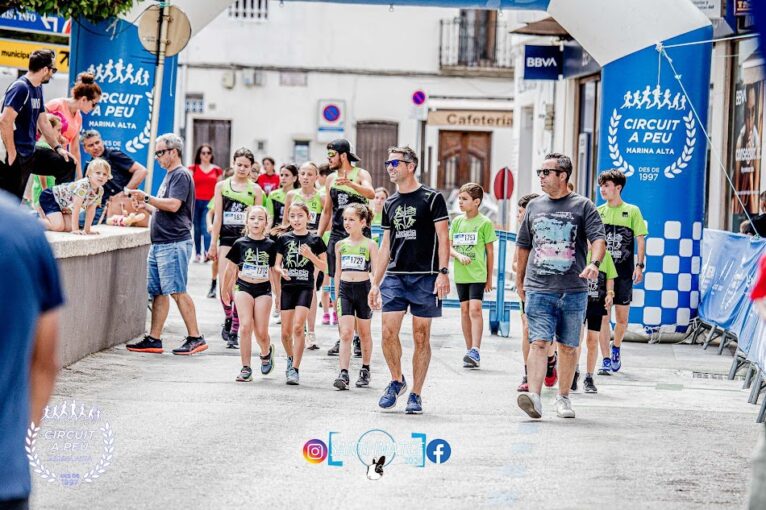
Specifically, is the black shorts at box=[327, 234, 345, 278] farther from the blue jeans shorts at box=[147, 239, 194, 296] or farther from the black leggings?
the black leggings

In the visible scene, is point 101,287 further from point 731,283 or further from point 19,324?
point 19,324

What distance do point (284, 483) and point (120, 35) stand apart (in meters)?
9.45

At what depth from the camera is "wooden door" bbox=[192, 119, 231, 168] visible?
128 ft

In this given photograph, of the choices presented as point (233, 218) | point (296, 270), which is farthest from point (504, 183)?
point (296, 270)

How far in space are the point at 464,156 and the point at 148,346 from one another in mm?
28166

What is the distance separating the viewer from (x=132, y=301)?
45.8 ft

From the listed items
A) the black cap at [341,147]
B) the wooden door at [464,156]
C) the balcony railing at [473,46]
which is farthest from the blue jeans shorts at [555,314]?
the wooden door at [464,156]

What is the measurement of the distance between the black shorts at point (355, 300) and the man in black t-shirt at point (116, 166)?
3544 millimetres

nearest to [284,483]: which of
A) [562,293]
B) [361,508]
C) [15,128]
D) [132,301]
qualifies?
[361,508]

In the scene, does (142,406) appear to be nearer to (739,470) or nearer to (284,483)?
(284,483)

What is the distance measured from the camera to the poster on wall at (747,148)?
17.4m

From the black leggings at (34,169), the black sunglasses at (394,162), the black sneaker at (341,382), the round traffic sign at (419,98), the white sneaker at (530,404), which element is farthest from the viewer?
the round traffic sign at (419,98)

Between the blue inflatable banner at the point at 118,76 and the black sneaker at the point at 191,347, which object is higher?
the blue inflatable banner at the point at 118,76

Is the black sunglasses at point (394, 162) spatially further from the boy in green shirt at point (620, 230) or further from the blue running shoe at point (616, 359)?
the blue running shoe at point (616, 359)
